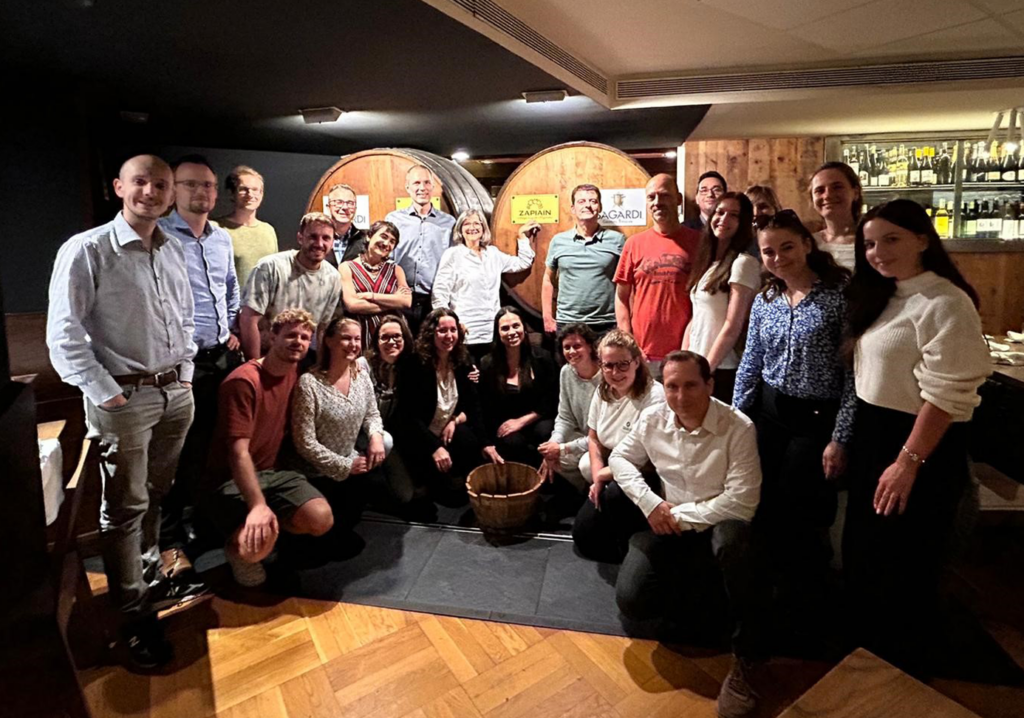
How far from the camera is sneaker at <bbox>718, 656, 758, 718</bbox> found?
65.8 inches

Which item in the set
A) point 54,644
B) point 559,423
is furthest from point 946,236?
point 54,644

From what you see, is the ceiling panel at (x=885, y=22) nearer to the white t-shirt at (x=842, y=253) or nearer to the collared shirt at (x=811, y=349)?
the white t-shirt at (x=842, y=253)

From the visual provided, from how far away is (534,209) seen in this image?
3160mm

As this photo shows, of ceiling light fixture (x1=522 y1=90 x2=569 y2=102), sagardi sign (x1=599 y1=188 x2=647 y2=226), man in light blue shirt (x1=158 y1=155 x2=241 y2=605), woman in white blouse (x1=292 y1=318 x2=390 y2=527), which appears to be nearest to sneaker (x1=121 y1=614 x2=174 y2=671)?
man in light blue shirt (x1=158 y1=155 x2=241 y2=605)

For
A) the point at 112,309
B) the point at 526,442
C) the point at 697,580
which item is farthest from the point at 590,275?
the point at 112,309

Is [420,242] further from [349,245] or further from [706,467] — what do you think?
[706,467]

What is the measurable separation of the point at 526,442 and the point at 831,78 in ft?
8.07

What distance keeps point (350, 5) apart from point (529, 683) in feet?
6.99

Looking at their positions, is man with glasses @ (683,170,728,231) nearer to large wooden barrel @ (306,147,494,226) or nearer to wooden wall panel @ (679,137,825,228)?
large wooden barrel @ (306,147,494,226)

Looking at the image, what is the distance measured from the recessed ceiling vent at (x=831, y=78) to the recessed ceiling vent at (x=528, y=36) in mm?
300

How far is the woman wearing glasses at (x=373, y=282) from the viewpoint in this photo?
284 centimetres

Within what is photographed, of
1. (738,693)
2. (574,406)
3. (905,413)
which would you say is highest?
(905,413)

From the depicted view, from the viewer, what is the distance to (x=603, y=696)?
1768mm

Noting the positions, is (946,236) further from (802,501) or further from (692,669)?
(692,669)
